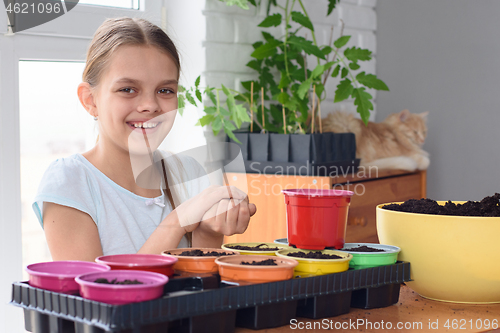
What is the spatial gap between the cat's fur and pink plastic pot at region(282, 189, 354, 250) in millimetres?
1232

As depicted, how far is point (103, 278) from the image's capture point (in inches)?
21.0

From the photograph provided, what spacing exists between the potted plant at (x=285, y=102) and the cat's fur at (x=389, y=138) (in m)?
0.15

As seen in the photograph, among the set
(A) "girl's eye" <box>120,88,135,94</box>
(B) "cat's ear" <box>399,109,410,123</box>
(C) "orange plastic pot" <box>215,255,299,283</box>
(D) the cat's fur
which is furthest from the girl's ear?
(B) "cat's ear" <box>399,109,410,123</box>

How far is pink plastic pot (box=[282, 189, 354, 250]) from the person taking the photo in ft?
2.38

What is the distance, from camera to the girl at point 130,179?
0.85 metres

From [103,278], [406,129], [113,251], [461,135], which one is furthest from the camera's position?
[461,135]

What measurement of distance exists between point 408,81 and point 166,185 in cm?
190

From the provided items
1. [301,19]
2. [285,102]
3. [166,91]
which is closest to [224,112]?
[285,102]

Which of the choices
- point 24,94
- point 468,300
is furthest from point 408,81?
point 468,300

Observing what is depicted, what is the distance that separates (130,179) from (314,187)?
72cm

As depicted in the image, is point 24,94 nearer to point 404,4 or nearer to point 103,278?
point 103,278

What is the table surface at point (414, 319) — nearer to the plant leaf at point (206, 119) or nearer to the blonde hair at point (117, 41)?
the blonde hair at point (117, 41)

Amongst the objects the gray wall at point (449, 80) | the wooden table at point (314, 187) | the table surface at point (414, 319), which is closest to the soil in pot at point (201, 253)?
the table surface at point (414, 319)

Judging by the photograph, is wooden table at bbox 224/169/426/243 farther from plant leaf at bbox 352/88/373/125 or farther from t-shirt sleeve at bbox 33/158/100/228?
t-shirt sleeve at bbox 33/158/100/228
